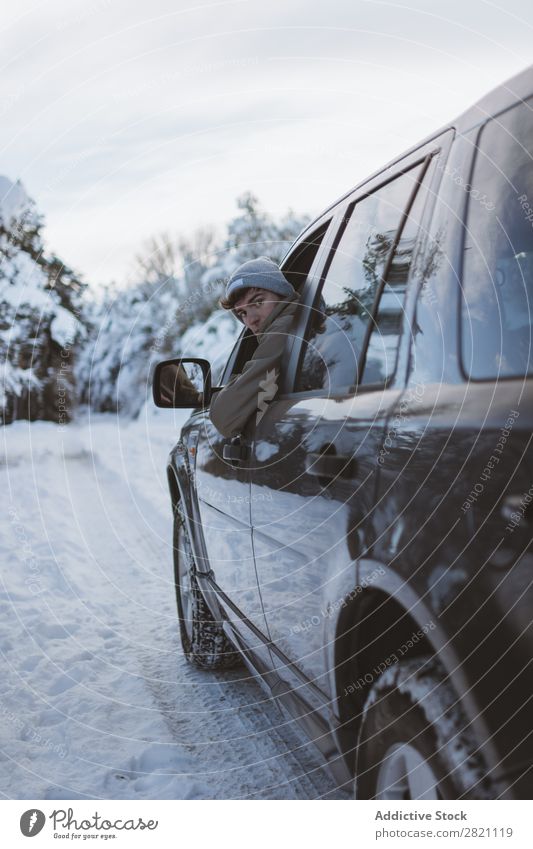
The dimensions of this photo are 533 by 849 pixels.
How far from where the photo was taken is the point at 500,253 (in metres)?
1.73

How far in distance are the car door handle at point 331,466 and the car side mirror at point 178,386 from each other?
1438mm

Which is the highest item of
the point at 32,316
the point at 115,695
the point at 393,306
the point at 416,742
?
the point at 32,316

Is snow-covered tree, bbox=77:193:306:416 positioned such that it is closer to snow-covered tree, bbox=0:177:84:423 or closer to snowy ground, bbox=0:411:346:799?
A: snow-covered tree, bbox=0:177:84:423

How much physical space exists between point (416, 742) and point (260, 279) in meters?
1.82

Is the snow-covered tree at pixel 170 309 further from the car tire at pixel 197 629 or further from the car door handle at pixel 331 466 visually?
the car door handle at pixel 331 466

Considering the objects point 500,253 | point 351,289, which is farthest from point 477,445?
point 351,289

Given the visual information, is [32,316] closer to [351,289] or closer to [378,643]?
[351,289]

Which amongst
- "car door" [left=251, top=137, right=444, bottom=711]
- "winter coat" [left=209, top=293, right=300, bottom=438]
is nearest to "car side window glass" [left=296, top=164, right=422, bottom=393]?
"car door" [left=251, top=137, right=444, bottom=711]

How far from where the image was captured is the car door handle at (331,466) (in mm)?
2096

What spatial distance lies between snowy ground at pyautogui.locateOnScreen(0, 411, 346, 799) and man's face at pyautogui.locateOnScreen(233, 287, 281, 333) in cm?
141

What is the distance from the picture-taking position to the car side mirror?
3.78m

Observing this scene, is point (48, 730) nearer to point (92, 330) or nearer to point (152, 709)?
point (152, 709)

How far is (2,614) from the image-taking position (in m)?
5.54

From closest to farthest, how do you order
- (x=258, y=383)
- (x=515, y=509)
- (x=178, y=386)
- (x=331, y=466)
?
(x=515, y=509)
(x=331, y=466)
(x=258, y=383)
(x=178, y=386)
